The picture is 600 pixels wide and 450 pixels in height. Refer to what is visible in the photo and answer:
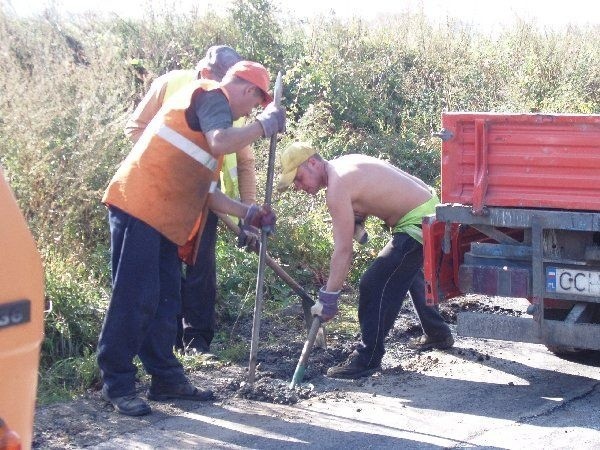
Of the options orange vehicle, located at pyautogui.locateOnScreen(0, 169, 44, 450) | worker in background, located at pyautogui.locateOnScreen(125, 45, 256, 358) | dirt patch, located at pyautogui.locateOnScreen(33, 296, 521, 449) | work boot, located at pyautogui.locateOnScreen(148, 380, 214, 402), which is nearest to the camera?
orange vehicle, located at pyautogui.locateOnScreen(0, 169, 44, 450)

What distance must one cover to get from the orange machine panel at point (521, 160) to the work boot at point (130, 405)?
212 cm

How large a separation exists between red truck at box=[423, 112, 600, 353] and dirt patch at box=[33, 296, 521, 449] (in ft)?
2.72

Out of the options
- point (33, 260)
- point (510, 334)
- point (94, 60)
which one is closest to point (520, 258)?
point (510, 334)

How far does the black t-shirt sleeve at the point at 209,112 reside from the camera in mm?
5539

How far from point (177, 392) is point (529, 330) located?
206 centimetres

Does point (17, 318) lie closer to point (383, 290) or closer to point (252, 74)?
point (252, 74)

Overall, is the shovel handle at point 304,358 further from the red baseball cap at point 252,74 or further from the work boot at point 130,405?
the red baseball cap at point 252,74

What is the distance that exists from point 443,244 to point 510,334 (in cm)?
66

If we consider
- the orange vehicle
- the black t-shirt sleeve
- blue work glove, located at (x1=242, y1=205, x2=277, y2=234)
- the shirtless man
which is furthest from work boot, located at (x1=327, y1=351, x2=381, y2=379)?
the orange vehicle

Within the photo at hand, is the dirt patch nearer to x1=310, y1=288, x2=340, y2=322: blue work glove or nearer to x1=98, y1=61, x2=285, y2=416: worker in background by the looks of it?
x1=98, y1=61, x2=285, y2=416: worker in background

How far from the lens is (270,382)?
6266 mm

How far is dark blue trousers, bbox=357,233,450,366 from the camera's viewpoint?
6.45 m

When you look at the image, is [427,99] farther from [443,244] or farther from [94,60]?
[443,244]

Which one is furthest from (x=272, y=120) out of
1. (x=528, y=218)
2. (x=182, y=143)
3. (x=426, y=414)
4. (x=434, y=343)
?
(x=434, y=343)
